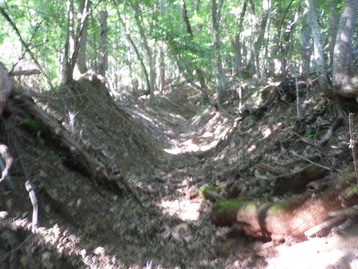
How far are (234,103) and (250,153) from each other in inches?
310

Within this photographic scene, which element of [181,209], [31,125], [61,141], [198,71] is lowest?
[181,209]

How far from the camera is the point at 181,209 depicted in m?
5.96

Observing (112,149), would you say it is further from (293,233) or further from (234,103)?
(234,103)

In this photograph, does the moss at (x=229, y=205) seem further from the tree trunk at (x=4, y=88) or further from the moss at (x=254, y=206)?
the tree trunk at (x=4, y=88)

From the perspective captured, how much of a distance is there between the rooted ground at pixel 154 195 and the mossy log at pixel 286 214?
0.37 feet

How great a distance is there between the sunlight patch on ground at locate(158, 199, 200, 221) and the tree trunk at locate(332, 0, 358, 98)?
352 cm

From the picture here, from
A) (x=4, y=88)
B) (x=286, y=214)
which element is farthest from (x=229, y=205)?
(x=4, y=88)

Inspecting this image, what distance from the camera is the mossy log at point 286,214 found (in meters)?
3.16

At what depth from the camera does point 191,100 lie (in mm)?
25266

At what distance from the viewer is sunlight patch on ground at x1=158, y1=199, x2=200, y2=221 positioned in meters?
5.57

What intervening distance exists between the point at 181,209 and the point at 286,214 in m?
2.83

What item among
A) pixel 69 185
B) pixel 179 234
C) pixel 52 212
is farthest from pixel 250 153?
pixel 52 212

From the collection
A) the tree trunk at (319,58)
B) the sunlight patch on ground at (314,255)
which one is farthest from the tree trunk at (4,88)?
the tree trunk at (319,58)

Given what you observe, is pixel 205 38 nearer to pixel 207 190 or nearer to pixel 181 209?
pixel 207 190
